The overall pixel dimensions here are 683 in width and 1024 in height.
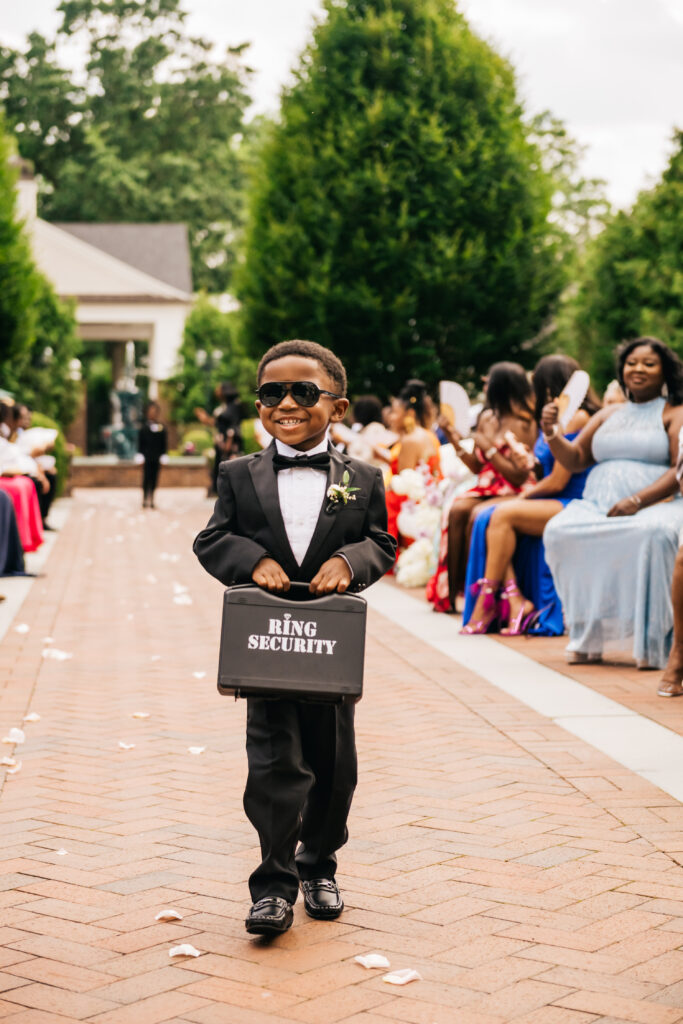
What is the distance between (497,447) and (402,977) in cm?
691

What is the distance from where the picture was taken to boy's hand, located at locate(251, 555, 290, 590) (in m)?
3.56

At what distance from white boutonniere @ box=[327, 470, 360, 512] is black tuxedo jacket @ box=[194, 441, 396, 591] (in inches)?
0.4

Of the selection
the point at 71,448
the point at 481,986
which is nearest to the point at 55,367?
the point at 71,448

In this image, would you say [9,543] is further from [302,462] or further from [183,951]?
[183,951]

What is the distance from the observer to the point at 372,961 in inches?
132

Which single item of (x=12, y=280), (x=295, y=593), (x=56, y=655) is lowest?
(x=56, y=655)

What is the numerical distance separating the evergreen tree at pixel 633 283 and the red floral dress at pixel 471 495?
9.77m

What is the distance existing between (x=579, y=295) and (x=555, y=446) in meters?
17.9

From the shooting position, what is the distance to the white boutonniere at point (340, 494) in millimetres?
3648

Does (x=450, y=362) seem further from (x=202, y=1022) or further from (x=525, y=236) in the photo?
(x=202, y=1022)

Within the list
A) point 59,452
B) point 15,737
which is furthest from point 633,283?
point 15,737

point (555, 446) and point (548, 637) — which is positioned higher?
point (555, 446)

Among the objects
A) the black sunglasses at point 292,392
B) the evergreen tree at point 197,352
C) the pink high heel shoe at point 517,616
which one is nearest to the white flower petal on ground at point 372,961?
the black sunglasses at point 292,392

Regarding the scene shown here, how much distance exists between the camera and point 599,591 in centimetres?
806
